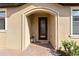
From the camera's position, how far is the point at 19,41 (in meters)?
14.6

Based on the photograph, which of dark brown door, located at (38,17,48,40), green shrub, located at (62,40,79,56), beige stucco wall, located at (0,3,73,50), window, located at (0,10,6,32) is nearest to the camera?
green shrub, located at (62,40,79,56)

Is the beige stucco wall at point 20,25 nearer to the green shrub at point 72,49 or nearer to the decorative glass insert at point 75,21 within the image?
the decorative glass insert at point 75,21

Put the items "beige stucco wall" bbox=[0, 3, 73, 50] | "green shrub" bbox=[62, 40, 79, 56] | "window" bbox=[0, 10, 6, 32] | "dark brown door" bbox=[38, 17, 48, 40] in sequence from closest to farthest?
"green shrub" bbox=[62, 40, 79, 56] → "beige stucco wall" bbox=[0, 3, 73, 50] → "window" bbox=[0, 10, 6, 32] → "dark brown door" bbox=[38, 17, 48, 40]

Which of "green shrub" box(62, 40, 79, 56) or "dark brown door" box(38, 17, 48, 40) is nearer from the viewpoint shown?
"green shrub" box(62, 40, 79, 56)

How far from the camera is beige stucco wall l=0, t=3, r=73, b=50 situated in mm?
14281

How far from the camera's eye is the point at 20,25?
14.5 metres

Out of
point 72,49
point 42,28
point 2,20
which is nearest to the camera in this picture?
point 72,49

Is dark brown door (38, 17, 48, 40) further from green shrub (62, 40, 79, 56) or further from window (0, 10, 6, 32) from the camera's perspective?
green shrub (62, 40, 79, 56)

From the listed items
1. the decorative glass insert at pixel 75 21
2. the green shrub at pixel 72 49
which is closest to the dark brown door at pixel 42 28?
the decorative glass insert at pixel 75 21

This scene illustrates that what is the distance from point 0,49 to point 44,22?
18.7 ft

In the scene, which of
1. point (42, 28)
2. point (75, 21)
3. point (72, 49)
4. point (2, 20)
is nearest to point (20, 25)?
point (2, 20)

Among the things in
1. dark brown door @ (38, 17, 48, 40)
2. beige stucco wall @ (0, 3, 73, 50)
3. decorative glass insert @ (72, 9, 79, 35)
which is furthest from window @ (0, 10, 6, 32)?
decorative glass insert @ (72, 9, 79, 35)

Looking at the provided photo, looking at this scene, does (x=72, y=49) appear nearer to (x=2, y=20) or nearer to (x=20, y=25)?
(x=20, y=25)

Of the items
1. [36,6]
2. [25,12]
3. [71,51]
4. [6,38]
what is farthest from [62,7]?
[6,38]
